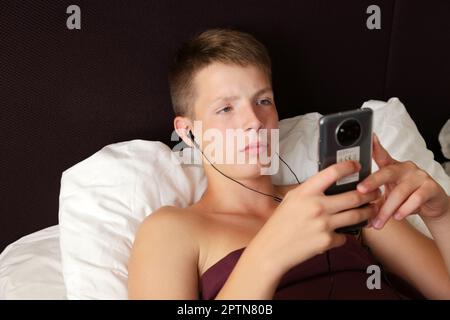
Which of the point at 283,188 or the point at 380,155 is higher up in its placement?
the point at 380,155

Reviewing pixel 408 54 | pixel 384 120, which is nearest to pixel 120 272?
pixel 384 120

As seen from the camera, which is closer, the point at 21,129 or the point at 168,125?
the point at 21,129

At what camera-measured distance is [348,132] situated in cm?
81

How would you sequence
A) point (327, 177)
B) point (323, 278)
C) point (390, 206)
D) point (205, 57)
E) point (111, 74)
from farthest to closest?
point (111, 74) → point (205, 57) → point (323, 278) → point (390, 206) → point (327, 177)

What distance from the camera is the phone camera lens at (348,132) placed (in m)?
0.81

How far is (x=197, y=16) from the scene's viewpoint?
1297 millimetres

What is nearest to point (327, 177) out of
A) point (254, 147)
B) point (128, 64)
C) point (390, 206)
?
point (390, 206)

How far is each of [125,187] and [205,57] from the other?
1.12ft

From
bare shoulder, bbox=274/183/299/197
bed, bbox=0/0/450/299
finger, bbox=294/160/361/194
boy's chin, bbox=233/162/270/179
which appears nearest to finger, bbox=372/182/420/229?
finger, bbox=294/160/361/194

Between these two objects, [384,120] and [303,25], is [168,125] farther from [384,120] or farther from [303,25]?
[384,120]

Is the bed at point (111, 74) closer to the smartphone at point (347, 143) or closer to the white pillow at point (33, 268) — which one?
the white pillow at point (33, 268)

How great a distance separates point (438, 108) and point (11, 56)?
3.96 ft

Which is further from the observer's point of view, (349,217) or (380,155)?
(380,155)

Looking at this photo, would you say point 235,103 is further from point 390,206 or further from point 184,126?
point 390,206
